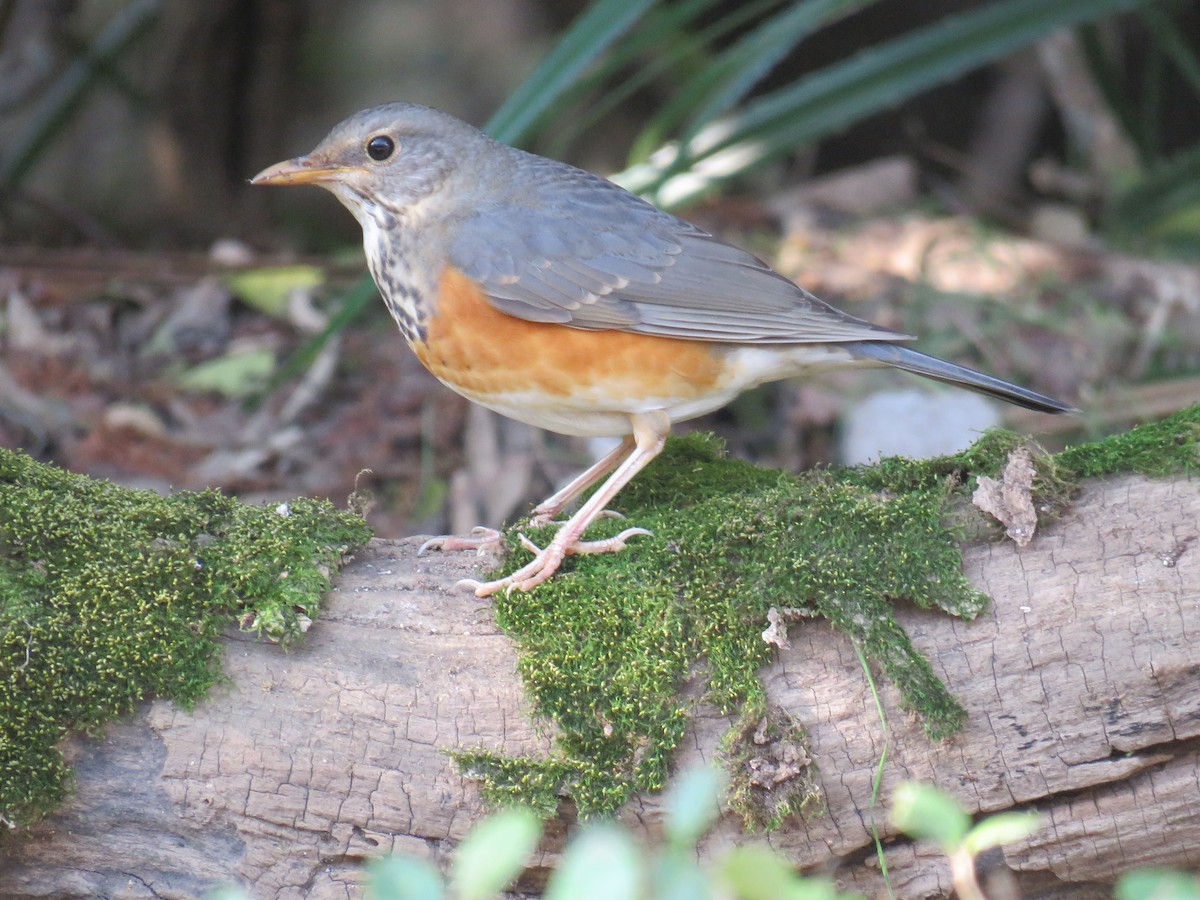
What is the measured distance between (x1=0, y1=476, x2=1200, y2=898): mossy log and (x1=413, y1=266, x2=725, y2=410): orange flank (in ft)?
2.74

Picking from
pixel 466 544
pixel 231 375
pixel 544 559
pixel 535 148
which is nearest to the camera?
pixel 544 559

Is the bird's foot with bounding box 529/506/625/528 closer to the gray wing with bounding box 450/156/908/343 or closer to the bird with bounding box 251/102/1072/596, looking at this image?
the bird with bounding box 251/102/1072/596

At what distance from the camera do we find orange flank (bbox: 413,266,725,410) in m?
3.44

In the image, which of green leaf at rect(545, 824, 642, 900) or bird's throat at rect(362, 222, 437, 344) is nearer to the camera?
green leaf at rect(545, 824, 642, 900)

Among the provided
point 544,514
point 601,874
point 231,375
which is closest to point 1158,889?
point 601,874

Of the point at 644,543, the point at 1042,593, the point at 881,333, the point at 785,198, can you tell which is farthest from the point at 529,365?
the point at 785,198

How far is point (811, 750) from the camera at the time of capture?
2.81m

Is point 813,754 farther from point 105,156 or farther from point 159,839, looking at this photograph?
point 105,156

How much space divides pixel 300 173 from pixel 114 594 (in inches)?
58.4

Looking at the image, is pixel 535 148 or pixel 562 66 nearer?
pixel 562 66

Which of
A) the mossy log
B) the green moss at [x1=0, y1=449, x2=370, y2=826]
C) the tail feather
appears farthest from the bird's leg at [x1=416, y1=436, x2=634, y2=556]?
the tail feather

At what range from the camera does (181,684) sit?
280 centimetres

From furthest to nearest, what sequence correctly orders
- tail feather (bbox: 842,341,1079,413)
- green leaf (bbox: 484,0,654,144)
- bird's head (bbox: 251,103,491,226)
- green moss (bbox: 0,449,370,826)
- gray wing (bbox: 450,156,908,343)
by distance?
green leaf (bbox: 484,0,654,144), bird's head (bbox: 251,103,491,226), gray wing (bbox: 450,156,908,343), tail feather (bbox: 842,341,1079,413), green moss (bbox: 0,449,370,826)

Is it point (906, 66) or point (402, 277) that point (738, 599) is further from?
point (906, 66)
